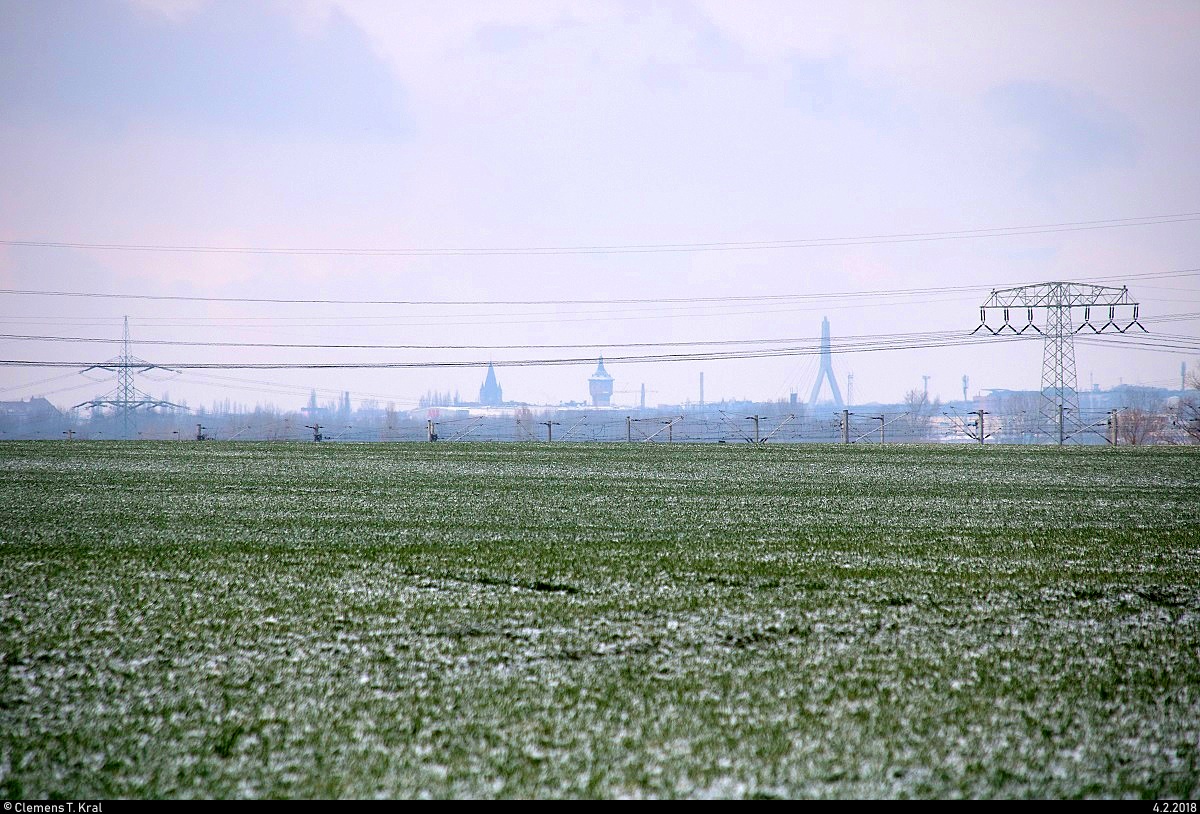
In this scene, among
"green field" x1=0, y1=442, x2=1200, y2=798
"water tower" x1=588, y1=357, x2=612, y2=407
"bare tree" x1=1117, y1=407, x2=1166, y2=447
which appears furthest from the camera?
"water tower" x1=588, y1=357, x2=612, y2=407

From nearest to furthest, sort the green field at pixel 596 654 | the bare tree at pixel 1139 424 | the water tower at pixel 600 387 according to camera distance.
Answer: the green field at pixel 596 654 → the bare tree at pixel 1139 424 → the water tower at pixel 600 387

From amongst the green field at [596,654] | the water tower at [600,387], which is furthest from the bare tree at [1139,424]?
the water tower at [600,387]

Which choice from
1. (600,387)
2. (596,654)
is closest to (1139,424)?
(596,654)

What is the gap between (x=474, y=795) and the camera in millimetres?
1936

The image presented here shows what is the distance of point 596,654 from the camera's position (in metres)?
2.99

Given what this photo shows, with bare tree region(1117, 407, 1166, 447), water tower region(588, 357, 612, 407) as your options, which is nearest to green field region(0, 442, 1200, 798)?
bare tree region(1117, 407, 1166, 447)

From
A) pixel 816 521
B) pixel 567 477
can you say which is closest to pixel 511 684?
pixel 816 521

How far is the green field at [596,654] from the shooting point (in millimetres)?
2072

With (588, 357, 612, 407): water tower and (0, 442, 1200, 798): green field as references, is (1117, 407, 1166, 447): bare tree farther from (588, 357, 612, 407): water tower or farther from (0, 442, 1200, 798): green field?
(588, 357, 612, 407): water tower

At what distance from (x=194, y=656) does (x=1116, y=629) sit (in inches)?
131

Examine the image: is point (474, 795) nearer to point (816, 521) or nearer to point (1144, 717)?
point (1144, 717)

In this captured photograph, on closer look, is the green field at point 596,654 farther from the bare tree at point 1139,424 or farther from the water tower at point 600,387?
the water tower at point 600,387

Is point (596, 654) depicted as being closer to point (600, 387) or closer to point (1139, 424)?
point (1139, 424)

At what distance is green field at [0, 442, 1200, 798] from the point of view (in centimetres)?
207
